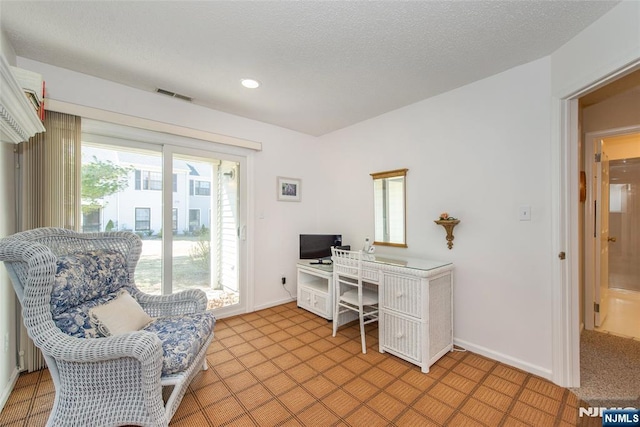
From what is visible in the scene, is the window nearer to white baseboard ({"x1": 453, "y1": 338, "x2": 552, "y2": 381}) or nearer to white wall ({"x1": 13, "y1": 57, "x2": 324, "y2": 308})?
white wall ({"x1": 13, "y1": 57, "x2": 324, "y2": 308})

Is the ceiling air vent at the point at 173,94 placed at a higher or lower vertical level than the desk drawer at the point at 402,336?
higher

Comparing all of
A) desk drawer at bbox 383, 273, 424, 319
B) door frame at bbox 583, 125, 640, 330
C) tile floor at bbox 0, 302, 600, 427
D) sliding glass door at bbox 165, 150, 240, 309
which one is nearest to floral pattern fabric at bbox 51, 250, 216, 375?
tile floor at bbox 0, 302, 600, 427

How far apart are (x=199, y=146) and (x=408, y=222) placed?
2.47 metres

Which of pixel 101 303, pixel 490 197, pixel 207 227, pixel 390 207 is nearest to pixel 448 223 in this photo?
pixel 490 197

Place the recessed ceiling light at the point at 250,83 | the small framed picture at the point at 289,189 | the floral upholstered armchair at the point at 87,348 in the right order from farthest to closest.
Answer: the small framed picture at the point at 289,189 < the recessed ceiling light at the point at 250,83 < the floral upholstered armchair at the point at 87,348

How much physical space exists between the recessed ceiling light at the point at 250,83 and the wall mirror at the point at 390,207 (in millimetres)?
1624

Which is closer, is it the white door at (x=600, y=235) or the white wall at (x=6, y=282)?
the white wall at (x=6, y=282)

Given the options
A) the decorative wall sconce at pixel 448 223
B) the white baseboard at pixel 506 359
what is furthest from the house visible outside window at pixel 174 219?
the white baseboard at pixel 506 359

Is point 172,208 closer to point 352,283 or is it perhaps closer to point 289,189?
point 289,189

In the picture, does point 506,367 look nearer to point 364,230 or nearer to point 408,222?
point 408,222

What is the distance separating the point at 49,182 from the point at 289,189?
2372 millimetres

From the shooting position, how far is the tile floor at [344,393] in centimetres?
163

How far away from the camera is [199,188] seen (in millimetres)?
3111

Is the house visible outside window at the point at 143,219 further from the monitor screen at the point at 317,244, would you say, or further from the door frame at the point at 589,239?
the door frame at the point at 589,239
